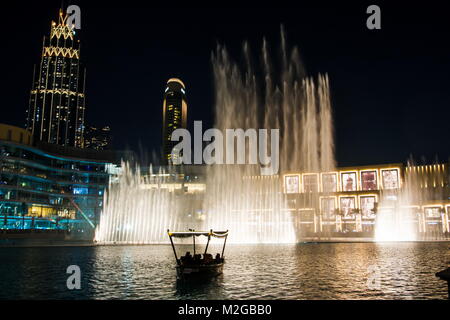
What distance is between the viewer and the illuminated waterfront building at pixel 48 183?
99.7 metres

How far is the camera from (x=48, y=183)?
119 metres

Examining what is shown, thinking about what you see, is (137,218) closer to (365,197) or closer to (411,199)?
(365,197)

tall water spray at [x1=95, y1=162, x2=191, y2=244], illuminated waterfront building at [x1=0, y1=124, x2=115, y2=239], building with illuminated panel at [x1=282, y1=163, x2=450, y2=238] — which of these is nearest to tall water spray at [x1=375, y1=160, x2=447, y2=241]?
building with illuminated panel at [x1=282, y1=163, x2=450, y2=238]

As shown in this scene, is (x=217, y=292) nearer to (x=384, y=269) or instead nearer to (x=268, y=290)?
(x=268, y=290)

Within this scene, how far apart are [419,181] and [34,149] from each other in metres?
103

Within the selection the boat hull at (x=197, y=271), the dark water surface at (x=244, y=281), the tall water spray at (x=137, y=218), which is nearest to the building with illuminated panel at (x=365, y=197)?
the tall water spray at (x=137, y=218)

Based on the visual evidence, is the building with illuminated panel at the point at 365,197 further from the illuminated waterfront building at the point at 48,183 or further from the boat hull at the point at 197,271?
the boat hull at the point at 197,271

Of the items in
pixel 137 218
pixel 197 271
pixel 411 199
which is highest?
pixel 411 199

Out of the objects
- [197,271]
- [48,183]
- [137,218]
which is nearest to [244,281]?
[197,271]

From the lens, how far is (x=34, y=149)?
108 metres

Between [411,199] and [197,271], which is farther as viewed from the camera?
[411,199]

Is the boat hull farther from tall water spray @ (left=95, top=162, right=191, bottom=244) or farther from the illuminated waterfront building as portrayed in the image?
the illuminated waterfront building
